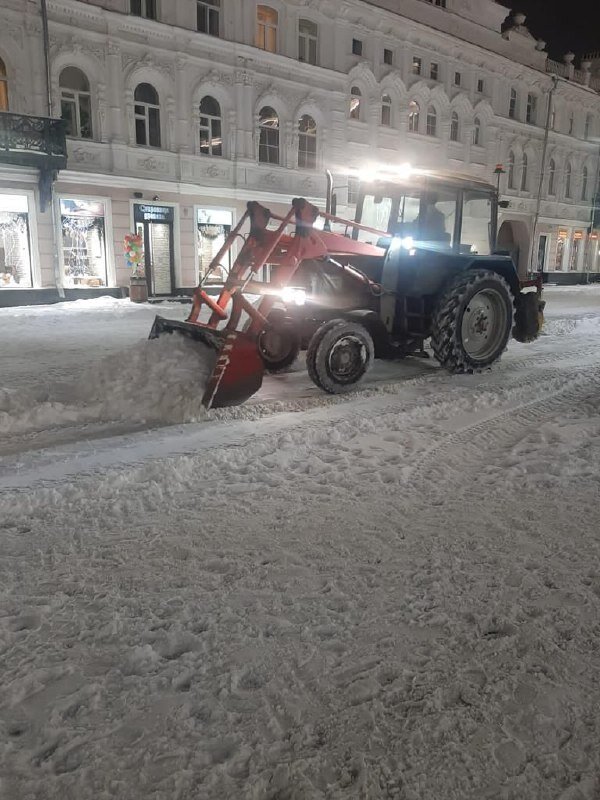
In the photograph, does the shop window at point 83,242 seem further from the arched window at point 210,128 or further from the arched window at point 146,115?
the arched window at point 210,128

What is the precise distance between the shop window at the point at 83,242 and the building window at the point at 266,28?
8830 millimetres

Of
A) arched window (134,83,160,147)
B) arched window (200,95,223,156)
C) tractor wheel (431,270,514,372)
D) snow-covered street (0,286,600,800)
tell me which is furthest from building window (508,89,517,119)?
snow-covered street (0,286,600,800)

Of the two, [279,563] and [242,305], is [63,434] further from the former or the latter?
[279,563]

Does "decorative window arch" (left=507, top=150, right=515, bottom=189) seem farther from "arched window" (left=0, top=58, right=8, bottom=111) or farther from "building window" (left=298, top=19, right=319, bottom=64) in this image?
"arched window" (left=0, top=58, right=8, bottom=111)

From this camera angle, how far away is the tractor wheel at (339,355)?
6.85m

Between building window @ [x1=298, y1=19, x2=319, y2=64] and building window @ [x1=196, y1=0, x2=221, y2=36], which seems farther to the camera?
building window @ [x1=298, y1=19, x2=319, y2=64]

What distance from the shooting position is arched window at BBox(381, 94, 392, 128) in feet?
85.0

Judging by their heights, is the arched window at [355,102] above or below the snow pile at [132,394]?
above

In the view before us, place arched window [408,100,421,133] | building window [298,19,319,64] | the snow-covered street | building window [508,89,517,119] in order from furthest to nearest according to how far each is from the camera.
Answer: building window [508,89,517,119]
arched window [408,100,421,133]
building window [298,19,319,64]
the snow-covered street

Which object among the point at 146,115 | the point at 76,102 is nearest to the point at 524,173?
the point at 146,115

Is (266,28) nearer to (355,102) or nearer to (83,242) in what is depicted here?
(355,102)

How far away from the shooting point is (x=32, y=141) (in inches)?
658

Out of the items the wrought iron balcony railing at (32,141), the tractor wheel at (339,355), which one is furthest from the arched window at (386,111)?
the tractor wheel at (339,355)

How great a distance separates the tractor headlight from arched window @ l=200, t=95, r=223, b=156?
610 inches
